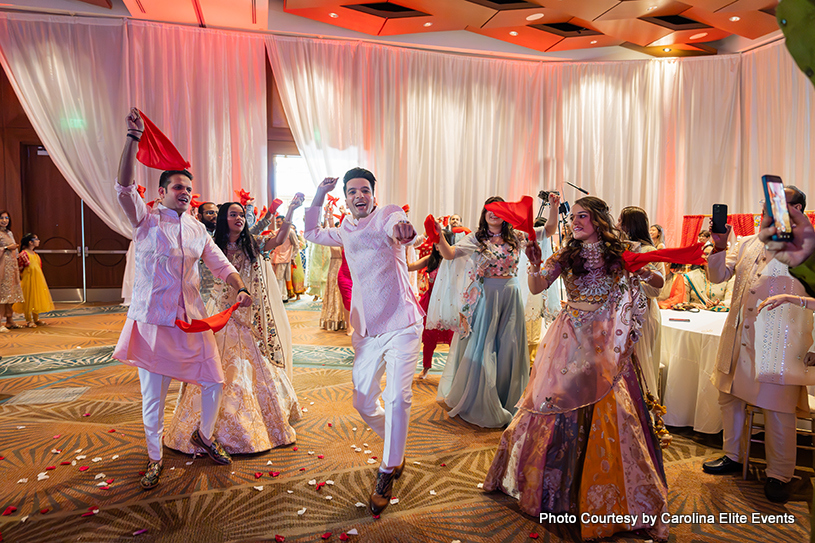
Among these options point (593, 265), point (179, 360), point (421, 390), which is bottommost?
point (421, 390)

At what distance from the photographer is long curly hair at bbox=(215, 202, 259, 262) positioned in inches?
122

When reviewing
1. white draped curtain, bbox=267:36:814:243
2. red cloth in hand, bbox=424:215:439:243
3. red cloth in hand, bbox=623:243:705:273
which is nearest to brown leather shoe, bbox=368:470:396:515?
red cloth in hand, bbox=424:215:439:243

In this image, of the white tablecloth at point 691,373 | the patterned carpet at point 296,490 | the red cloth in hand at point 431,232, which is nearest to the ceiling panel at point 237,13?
the red cloth in hand at point 431,232

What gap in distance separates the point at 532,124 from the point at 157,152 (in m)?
7.50

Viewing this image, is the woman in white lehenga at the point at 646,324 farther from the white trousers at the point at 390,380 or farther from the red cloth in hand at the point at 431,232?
the white trousers at the point at 390,380

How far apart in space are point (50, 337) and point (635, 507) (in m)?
6.79

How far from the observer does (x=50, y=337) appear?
6.17 m

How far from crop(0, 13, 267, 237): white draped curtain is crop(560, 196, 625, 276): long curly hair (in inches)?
247

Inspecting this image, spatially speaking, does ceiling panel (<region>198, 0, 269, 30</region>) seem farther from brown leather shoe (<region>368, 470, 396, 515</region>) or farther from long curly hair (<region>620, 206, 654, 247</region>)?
brown leather shoe (<region>368, 470, 396, 515</region>)

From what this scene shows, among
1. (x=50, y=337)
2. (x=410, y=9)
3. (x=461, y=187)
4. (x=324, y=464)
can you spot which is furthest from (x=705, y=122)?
(x=50, y=337)

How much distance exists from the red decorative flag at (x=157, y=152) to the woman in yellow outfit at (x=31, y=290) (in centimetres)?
593

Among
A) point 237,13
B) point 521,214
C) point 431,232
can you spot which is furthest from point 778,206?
point 237,13

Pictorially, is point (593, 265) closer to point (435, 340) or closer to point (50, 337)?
point (435, 340)

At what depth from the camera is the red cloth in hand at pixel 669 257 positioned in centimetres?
210
